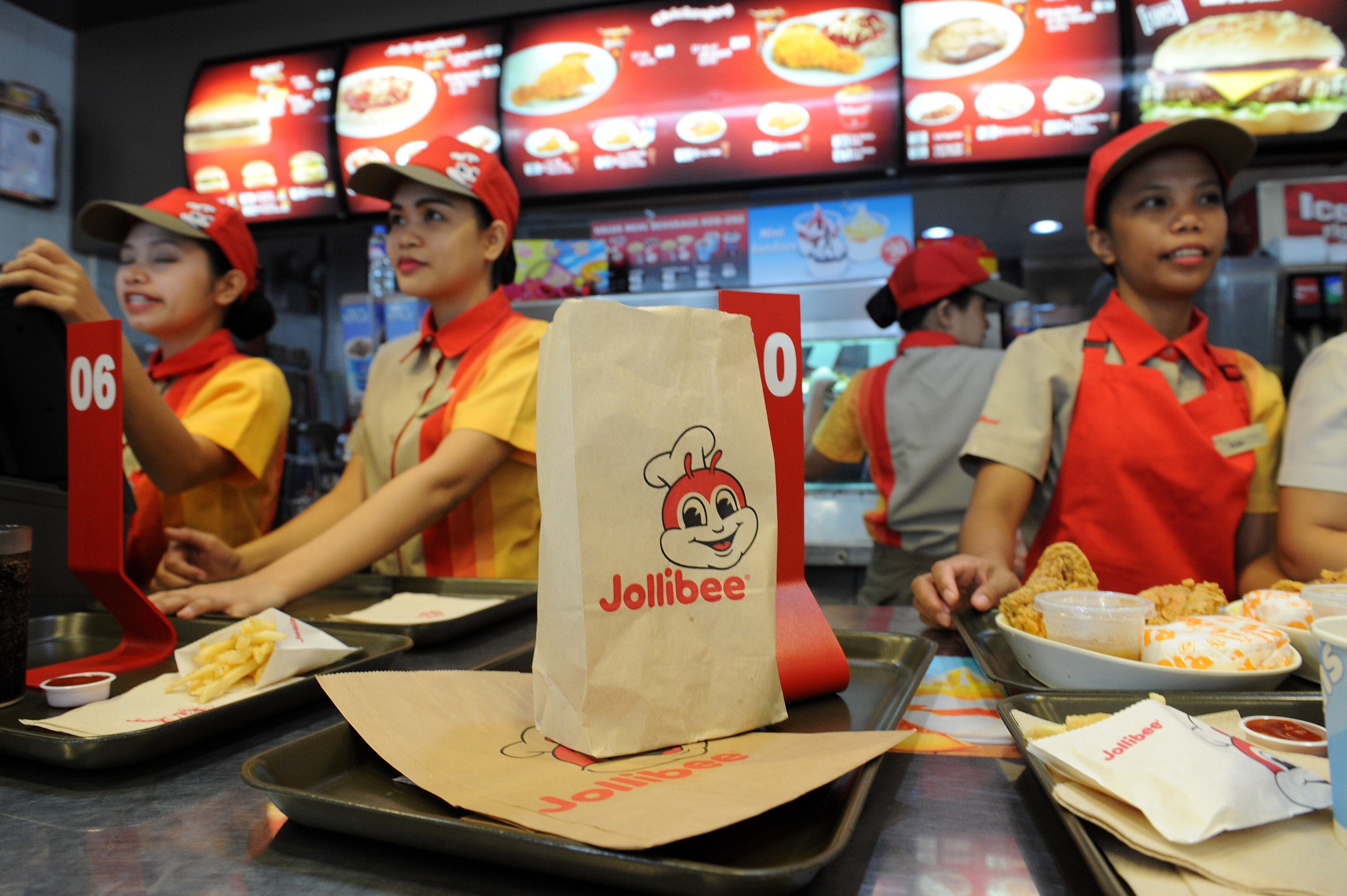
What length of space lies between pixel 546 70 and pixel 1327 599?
317cm

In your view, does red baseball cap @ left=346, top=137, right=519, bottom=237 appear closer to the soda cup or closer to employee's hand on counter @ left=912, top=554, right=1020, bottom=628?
employee's hand on counter @ left=912, top=554, right=1020, bottom=628

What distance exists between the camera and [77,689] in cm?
83

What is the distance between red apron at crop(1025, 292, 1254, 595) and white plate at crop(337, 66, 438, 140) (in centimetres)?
284

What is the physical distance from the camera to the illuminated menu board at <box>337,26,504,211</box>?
334 centimetres

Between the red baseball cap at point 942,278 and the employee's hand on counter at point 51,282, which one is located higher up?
the red baseball cap at point 942,278

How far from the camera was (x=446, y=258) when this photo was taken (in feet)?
6.22

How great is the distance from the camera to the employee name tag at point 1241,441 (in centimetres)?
155

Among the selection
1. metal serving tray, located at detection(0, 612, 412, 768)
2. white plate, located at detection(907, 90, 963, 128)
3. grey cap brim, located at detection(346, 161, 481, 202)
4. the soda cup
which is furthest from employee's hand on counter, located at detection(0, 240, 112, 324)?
white plate, located at detection(907, 90, 963, 128)

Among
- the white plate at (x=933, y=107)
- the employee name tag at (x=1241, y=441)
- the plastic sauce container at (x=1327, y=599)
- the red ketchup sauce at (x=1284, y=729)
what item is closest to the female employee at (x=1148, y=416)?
the employee name tag at (x=1241, y=441)

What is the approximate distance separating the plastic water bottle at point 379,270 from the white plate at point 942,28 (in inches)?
93.8

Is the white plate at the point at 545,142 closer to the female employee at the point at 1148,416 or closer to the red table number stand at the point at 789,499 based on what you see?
the female employee at the point at 1148,416

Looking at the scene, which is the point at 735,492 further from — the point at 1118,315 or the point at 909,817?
the point at 1118,315

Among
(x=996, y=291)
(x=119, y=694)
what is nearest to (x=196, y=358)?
(x=119, y=694)

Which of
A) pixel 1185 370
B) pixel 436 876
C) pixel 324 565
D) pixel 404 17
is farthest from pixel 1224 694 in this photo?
pixel 404 17
